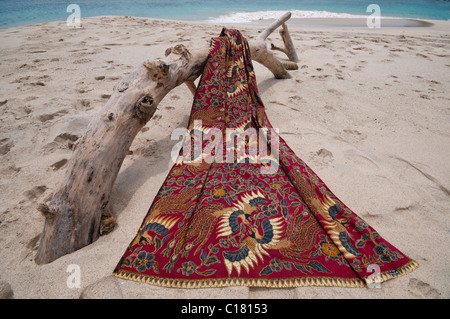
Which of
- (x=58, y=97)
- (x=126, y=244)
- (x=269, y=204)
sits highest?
(x=58, y=97)

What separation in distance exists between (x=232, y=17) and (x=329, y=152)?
40.0 ft

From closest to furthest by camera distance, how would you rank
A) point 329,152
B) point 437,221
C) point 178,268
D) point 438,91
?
point 178,268 < point 437,221 < point 329,152 < point 438,91

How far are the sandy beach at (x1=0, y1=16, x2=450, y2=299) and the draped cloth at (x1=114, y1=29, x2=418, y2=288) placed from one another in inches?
2.9

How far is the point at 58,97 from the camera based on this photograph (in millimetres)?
2908

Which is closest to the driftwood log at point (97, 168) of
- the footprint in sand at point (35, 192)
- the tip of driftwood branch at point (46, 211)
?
the tip of driftwood branch at point (46, 211)

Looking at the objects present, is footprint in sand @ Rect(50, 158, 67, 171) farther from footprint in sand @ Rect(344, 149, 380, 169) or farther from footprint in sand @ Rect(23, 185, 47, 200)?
footprint in sand @ Rect(344, 149, 380, 169)

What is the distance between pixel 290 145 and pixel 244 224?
1.07 m

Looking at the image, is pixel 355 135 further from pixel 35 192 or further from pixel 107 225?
pixel 35 192

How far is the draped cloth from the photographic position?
4.09 feet

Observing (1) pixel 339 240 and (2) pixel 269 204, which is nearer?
(1) pixel 339 240

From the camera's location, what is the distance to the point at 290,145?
225cm

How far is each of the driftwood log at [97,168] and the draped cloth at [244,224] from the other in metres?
0.30
